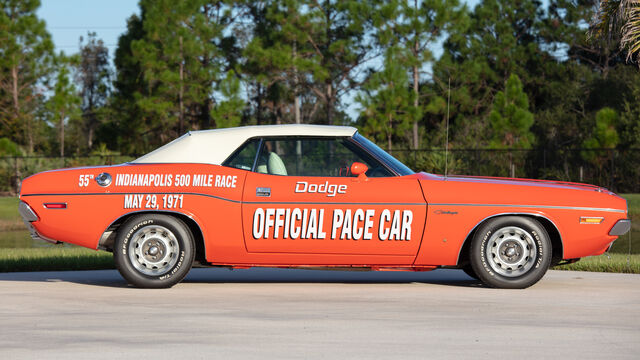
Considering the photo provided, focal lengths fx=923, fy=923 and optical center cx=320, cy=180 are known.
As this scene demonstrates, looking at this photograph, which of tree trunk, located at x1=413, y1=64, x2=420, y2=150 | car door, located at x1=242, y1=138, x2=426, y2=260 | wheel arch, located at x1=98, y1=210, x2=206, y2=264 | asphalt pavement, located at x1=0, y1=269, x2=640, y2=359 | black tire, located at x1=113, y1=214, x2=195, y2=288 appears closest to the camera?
asphalt pavement, located at x1=0, y1=269, x2=640, y2=359

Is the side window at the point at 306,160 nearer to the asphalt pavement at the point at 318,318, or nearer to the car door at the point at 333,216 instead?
the car door at the point at 333,216

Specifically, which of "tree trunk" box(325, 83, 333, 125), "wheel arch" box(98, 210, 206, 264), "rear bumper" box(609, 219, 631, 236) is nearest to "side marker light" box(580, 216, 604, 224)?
"rear bumper" box(609, 219, 631, 236)

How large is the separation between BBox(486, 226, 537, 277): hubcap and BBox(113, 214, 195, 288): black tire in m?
2.87

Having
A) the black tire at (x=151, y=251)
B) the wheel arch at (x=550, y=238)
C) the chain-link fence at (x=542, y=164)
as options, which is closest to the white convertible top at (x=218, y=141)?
the black tire at (x=151, y=251)

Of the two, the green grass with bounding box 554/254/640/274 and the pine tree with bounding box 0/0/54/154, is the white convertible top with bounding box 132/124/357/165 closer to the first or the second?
the green grass with bounding box 554/254/640/274

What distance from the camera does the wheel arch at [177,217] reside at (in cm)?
889

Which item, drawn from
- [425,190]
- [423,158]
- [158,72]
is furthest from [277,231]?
[158,72]

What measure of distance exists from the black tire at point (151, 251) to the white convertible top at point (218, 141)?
0.65 meters

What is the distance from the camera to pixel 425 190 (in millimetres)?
8734

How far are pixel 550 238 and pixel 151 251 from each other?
3891mm

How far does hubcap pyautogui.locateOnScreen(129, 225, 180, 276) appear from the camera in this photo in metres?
8.80

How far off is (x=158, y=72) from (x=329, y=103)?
8664 mm

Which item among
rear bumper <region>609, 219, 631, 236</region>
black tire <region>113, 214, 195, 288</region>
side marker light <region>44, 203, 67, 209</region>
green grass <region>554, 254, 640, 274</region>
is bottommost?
green grass <region>554, 254, 640, 274</region>

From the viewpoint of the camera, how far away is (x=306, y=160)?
9.18 meters
